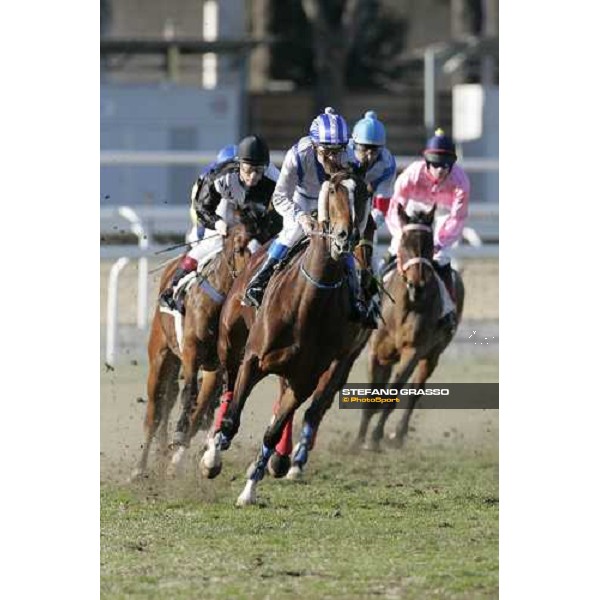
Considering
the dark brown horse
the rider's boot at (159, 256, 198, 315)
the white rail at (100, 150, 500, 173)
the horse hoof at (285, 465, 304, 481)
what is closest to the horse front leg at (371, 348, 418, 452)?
the dark brown horse

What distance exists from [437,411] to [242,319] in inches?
125

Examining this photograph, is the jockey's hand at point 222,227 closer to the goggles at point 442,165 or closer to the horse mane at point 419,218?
the horse mane at point 419,218

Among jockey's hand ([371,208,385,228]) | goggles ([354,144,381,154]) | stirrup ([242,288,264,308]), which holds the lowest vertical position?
stirrup ([242,288,264,308])

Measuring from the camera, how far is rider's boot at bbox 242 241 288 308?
23.9 feet

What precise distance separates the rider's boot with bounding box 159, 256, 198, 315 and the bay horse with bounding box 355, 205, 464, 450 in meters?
1.33

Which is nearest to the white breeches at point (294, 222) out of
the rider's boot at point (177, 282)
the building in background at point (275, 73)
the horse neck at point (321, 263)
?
the horse neck at point (321, 263)

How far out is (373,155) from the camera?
773 cm

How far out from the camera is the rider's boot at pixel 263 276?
23.9ft

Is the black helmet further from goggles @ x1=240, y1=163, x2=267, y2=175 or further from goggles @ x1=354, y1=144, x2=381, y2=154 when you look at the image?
goggles @ x1=354, y1=144, x2=381, y2=154

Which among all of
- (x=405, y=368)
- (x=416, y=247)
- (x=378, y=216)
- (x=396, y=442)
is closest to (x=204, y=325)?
(x=378, y=216)

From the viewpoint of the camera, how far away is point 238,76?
17.7 m

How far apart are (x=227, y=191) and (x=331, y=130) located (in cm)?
98

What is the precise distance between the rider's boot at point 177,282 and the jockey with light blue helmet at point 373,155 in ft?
2.95
